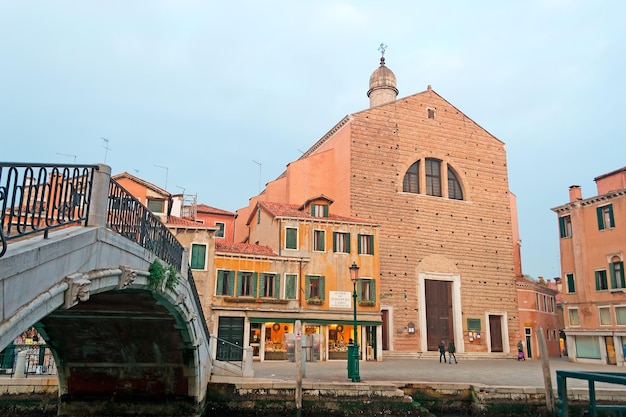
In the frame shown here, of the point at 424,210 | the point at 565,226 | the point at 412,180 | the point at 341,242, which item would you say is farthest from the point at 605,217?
the point at 341,242

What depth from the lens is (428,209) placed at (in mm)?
29109

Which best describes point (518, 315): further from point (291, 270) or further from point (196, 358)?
point (196, 358)

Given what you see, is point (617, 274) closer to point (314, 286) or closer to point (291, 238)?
point (314, 286)

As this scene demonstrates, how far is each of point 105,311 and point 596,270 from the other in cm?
2362

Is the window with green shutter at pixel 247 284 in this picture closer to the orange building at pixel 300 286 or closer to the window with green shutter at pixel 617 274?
the orange building at pixel 300 286

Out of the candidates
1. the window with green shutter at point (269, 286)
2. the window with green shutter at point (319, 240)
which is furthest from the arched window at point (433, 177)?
the window with green shutter at point (269, 286)

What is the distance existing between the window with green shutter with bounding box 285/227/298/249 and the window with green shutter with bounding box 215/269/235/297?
2910 mm

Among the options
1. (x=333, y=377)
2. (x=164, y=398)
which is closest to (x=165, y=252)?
(x=164, y=398)

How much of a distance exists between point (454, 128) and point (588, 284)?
38.0ft

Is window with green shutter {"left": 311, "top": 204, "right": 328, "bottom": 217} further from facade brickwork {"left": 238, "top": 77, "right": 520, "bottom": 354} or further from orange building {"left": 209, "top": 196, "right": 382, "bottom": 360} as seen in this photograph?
facade brickwork {"left": 238, "top": 77, "right": 520, "bottom": 354}

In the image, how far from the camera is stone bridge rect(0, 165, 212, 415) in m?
3.98

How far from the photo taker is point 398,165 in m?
29.0

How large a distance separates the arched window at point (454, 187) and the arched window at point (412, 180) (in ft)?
7.35

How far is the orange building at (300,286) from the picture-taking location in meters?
21.8
